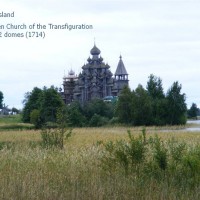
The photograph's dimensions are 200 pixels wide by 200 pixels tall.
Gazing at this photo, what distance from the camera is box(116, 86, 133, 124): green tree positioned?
61.7 meters

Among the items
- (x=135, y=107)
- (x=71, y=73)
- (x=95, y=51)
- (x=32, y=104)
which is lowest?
(x=135, y=107)

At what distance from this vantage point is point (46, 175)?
10.0 metres

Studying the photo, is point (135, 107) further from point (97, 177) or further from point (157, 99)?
point (97, 177)

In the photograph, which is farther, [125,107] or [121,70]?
[121,70]

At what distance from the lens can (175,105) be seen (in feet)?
210

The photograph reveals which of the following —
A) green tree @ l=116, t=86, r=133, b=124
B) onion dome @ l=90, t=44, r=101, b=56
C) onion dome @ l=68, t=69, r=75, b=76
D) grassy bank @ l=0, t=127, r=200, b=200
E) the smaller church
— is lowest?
grassy bank @ l=0, t=127, r=200, b=200

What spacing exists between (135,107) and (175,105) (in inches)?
240

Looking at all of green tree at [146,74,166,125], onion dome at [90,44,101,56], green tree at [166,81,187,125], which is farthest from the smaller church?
green tree at [166,81,187,125]

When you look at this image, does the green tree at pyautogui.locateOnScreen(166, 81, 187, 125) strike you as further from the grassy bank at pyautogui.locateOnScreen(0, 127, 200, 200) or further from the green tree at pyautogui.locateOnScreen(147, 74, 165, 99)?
the grassy bank at pyautogui.locateOnScreen(0, 127, 200, 200)

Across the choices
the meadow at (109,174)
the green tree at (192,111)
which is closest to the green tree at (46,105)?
the meadow at (109,174)

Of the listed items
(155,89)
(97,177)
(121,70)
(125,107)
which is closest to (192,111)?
(121,70)

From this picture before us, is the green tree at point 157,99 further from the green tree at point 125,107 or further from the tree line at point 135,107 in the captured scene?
the green tree at point 125,107

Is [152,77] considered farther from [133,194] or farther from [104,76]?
[133,194]

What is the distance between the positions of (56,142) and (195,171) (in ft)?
30.6
